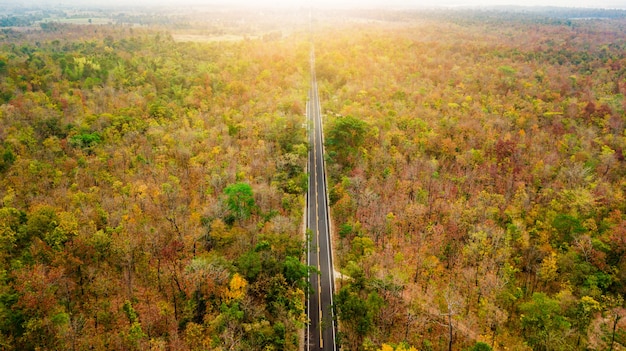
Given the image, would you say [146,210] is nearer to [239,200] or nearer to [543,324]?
[239,200]

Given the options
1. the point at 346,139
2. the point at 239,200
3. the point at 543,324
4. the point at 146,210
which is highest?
the point at 346,139

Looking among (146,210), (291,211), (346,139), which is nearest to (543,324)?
(291,211)

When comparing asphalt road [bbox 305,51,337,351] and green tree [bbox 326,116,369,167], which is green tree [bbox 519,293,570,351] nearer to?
asphalt road [bbox 305,51,337,351]

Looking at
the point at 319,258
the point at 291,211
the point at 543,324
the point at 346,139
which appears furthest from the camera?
the point at 346,139

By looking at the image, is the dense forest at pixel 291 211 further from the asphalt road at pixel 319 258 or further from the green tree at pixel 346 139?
the asphalt road at pixel 319 258

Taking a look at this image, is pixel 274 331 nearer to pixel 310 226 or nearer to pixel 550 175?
pixel 310 226

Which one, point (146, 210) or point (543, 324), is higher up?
point (146, 210)

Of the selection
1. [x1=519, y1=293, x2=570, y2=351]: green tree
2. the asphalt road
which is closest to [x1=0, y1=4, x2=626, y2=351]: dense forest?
[x1=519, y1=293, x2=570, y2=351]: green tree

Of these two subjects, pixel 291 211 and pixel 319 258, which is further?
pixel 291 211

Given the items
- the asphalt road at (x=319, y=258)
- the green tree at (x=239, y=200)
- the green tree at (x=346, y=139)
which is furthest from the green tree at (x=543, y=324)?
the green tree at (x=346, y=139)
